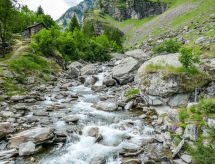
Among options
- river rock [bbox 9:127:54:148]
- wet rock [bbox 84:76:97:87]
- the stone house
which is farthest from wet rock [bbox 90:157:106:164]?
the stone house

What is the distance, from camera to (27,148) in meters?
9.38

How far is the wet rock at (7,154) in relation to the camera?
344 inches

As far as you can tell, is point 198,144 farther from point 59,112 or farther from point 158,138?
point 59,112

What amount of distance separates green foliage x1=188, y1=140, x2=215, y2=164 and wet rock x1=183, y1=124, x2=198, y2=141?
950mm

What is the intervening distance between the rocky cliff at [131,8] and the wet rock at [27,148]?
174956 mm

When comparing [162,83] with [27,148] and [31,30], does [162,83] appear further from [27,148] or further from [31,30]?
[31,30]

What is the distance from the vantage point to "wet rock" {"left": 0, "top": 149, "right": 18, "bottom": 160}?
8.73 meters

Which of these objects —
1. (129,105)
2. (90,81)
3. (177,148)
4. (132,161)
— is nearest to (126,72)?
(90,81)

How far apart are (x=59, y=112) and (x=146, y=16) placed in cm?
17196

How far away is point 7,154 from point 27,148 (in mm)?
1076

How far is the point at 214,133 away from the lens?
8656mm

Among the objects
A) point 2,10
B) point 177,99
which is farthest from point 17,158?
point 2,10

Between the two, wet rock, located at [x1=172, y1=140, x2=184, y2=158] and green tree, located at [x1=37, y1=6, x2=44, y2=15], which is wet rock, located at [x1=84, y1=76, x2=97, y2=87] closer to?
wet rock, located at [x1=172, y1=140, x2=184, y2=158]

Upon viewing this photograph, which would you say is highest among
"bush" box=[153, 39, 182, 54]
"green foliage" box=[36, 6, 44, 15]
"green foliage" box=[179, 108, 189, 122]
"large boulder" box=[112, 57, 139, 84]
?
"green foliage" box=[36, 6, 44, 15]
